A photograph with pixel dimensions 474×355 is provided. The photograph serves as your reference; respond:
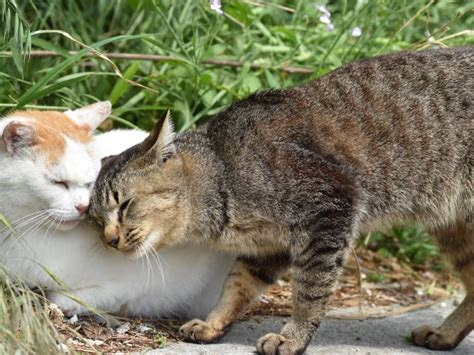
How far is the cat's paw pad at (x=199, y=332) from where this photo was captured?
3.60 m

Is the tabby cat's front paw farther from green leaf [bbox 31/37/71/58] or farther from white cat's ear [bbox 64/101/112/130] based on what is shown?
green leaf [bbox 31/37/71/58]

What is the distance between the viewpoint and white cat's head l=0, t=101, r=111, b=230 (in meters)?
3.35

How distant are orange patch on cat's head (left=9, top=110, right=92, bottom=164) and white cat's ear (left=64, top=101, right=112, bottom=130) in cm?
3

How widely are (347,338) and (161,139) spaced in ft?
4.12

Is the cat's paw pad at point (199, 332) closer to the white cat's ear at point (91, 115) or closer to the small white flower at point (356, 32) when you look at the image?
the white cat's ear at point (91, 115)

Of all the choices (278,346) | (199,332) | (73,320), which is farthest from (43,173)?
(278,346)

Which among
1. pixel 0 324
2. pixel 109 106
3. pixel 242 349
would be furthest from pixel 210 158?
pixel 0 324

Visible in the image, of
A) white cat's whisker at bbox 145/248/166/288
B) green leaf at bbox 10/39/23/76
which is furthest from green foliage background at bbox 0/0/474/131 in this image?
white cat's whisker at bbox 145/248/166/288

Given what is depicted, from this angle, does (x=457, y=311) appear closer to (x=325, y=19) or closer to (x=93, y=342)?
(x=93, y=342)

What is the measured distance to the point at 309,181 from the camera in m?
3.45

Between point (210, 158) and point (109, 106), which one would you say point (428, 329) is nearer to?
point (210, 158)

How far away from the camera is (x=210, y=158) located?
11.8ft

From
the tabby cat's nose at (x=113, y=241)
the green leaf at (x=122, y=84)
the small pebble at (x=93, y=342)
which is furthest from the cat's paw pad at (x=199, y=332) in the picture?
the green leaf at (x=122, y=84)

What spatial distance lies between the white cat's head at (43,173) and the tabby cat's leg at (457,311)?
1.59 meters
